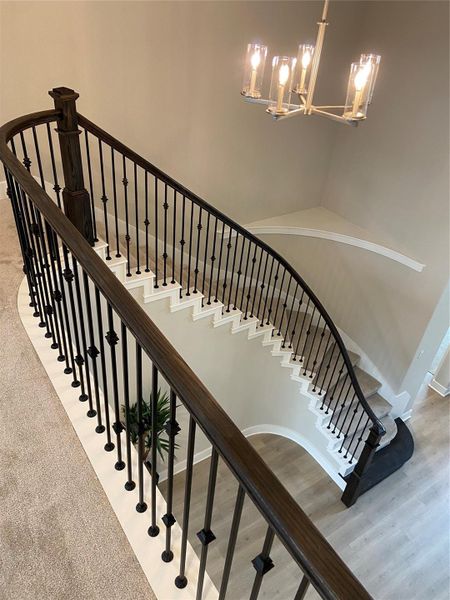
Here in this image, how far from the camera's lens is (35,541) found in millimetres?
1483

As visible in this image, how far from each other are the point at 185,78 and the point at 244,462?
4355 millimetres

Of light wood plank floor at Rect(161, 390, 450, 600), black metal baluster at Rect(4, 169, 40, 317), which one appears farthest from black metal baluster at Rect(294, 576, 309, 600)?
light wood plank floor at Rect(161, 390, 450, 600)

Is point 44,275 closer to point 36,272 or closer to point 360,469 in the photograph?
point 36,272

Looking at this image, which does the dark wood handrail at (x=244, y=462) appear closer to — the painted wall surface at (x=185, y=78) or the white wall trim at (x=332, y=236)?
the painted wall surface at (x=185, y=78)

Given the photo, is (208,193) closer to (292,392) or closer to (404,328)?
(292,392)

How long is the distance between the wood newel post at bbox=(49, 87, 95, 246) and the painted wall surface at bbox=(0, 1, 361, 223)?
1.32 m

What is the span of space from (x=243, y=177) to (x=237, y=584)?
448 cm

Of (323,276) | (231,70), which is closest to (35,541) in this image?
(231,70)

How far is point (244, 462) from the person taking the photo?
86 cm

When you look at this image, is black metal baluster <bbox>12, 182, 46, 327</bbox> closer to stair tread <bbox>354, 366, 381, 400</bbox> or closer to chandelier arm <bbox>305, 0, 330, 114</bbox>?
chandelier arm <bbox>305, 0, 330, 114</bbox>

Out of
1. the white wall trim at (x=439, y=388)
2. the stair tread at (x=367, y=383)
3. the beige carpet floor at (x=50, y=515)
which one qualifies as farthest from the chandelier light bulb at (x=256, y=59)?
the white wall trim at (x=439, y=388)

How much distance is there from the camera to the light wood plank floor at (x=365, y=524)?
14.2ft

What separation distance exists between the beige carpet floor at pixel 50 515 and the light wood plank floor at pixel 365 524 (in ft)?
10.4

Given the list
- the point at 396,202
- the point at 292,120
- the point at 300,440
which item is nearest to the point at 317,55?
the point at 292,120
